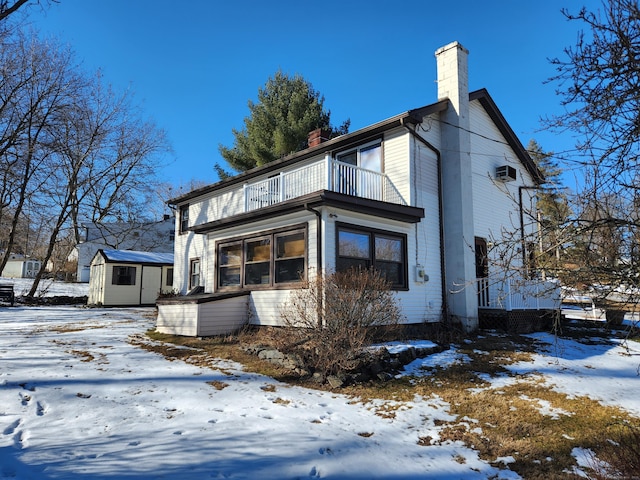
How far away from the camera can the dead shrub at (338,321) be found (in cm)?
710

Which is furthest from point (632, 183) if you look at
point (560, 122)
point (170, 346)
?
point (170, 346)

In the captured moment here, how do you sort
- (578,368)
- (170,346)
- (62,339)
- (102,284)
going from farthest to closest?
(102,284)
(62,339)
(170,346)
(578,368)

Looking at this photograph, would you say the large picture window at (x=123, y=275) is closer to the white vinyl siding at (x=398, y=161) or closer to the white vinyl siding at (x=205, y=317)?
the white vinyl siding at (x=205, y=317)

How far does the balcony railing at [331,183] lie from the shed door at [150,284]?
13901mm

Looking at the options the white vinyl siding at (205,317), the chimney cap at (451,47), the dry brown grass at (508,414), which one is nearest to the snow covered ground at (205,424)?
the dry brown grass at (508,414)

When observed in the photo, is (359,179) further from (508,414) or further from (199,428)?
(199,428)

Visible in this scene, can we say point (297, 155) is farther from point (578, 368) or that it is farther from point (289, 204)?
point (578, 368)

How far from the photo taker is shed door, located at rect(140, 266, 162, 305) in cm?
2419

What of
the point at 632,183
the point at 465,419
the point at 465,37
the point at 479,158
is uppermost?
the point at 465,37

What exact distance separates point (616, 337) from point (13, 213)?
29.1 metres

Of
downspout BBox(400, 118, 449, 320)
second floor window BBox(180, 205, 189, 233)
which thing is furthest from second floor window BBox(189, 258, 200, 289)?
downspout BBox(400, 118, 449, 320)

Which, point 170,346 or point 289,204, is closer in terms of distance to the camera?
point 170,346

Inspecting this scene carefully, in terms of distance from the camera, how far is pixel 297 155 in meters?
13.6

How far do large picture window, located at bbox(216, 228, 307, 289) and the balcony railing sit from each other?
3.93 ft
